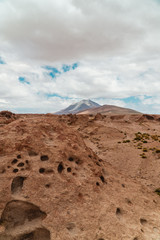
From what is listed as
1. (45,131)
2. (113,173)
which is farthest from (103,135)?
(45,131)

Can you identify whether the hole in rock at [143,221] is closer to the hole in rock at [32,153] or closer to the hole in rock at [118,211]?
the hole in rock at [118,211]

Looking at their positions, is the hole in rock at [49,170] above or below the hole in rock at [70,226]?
above

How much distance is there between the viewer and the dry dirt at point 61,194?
8.70m

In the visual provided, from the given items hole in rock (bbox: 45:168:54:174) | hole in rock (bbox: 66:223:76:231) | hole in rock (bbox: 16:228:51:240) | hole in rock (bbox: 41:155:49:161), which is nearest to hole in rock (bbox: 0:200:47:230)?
hole in rock (bbox: 16:228:51:240)

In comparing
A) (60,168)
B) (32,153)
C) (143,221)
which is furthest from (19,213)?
(143,221)

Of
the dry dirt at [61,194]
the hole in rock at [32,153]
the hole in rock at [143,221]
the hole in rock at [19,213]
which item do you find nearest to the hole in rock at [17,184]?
the dry dirt at [61,194]

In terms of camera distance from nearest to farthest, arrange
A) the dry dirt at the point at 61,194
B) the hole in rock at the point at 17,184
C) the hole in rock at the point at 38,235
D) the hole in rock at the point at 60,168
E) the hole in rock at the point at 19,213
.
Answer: the hole in rock at the point at 38,235, the hole in rock at the point at 19,213, the dry dirt at the point at 61,194, the hole in rock at the point at 17,184, the hole in rock at the point at 60,168

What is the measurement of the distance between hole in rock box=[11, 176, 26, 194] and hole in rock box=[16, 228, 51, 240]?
7.86ft

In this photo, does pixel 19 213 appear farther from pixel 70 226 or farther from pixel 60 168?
pixel 60 168

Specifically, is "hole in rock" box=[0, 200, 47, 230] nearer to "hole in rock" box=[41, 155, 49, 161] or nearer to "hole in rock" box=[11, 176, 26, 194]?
"hole in rock" box=[11, 176, 26, 194]

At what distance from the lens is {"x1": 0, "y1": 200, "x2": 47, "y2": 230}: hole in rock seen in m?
8.57

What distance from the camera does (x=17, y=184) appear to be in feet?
32.4

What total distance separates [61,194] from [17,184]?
2.82 meters

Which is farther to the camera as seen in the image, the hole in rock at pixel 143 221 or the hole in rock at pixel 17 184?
the hole in rock at pixel 143 221
